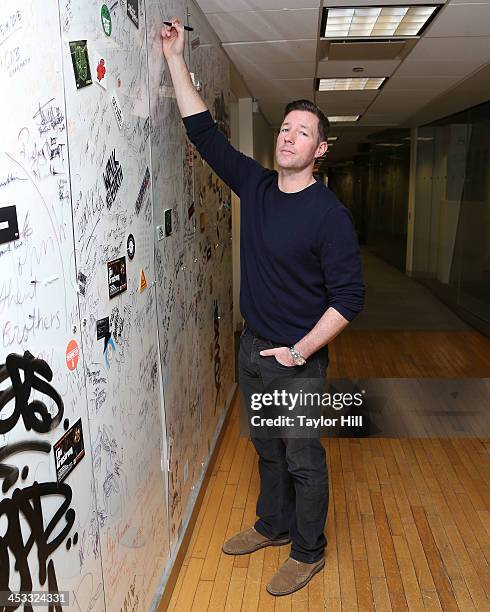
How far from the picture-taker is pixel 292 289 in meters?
2.35

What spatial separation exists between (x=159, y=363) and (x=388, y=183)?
28.1ft

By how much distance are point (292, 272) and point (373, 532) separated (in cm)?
134

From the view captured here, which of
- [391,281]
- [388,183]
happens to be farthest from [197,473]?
[388,183]

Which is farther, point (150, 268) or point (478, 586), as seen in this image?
point (478, 586)

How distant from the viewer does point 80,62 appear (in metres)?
1.42

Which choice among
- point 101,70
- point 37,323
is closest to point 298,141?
point 101,70

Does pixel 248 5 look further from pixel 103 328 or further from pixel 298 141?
pixel 103 328

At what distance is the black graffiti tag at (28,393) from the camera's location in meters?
1.10

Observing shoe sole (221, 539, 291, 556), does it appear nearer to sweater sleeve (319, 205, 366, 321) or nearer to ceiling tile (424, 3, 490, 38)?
sweater sleeve (319, 205, 366, 321)

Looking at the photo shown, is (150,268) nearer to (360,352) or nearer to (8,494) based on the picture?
(8,494)

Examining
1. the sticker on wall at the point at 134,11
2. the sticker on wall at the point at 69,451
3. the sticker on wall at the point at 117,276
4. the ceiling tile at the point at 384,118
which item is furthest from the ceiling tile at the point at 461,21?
the ceiling tile at the point at 384,118

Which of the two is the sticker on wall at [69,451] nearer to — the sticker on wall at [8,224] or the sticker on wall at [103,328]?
the sticker on wall at [103,328]

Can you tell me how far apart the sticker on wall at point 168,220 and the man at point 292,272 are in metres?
0.31

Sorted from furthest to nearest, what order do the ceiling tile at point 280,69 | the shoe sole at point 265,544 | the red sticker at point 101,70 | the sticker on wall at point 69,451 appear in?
1. the ceiling tile at point 280,69
2. the shoe sole at point 265,544
3. the red sticker at point 101,70
4. the sticker on wall at point 69,451
